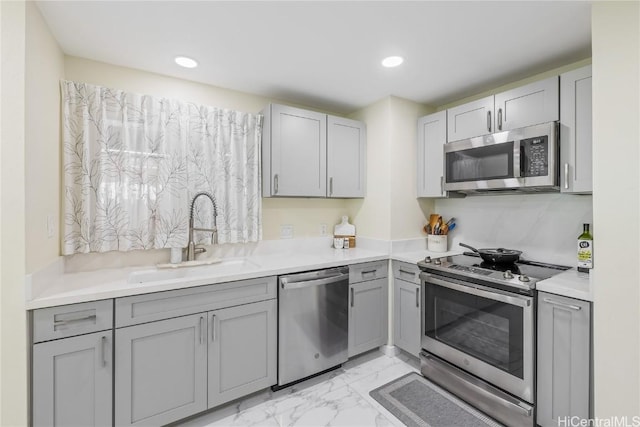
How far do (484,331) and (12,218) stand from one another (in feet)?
8.76

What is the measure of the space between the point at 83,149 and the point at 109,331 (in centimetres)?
119

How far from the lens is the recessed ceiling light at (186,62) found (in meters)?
2.03

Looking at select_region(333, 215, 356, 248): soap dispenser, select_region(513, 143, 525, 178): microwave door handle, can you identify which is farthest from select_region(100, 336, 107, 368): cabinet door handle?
select_region(513, 143, 525, 178): microwave door handle

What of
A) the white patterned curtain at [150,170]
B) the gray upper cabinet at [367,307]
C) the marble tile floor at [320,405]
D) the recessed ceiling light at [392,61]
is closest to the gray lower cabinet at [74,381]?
the marble tile floor at [320,405]

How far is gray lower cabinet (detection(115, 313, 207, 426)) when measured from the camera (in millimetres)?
1591

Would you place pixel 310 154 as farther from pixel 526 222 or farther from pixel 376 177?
pixel 526 222

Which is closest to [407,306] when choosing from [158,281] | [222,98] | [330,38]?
[158,281]

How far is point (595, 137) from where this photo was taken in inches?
57.1

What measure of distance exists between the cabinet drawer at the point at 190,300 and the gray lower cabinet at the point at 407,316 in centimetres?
115

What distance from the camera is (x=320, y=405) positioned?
6.50 feet

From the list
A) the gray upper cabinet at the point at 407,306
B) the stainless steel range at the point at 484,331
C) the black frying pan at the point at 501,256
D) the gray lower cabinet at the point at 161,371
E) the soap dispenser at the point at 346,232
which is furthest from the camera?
the soap dispenser at the point at 346,232

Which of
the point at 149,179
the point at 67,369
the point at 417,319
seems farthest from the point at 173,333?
the point at 417,319

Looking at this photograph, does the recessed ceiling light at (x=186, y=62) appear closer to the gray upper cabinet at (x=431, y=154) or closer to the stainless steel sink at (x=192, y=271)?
the stainless steel sink at (x=192, y=271)

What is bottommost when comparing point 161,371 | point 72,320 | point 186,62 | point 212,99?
point 161,371
